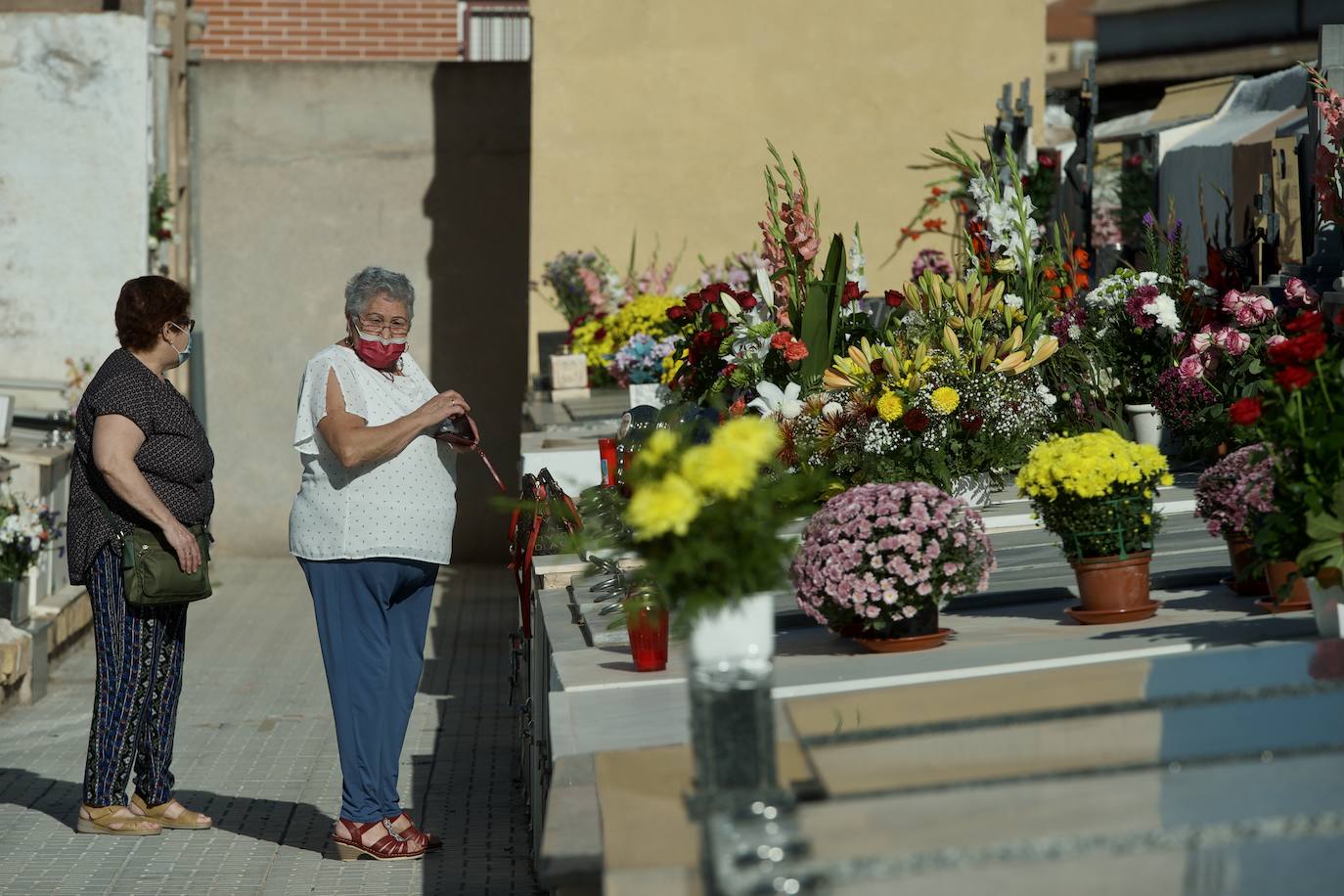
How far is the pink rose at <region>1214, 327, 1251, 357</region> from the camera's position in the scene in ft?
Answer: 20.1

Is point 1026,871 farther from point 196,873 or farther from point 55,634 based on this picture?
point 55,634

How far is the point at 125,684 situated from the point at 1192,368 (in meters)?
3.70

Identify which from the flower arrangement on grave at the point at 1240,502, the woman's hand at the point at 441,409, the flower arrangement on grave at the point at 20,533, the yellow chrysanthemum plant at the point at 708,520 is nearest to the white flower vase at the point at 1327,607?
the flower arrangement on grave at the point at 1240,502

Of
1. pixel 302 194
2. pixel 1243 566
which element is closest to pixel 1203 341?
pixel 1243 566

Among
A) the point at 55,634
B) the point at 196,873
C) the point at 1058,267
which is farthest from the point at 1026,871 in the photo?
the point at 55,634

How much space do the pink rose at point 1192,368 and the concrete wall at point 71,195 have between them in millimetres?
6199

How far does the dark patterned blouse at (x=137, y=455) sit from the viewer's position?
17.4 feet

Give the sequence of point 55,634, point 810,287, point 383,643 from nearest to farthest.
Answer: point 383,643 → point 810,287 → point 55,634

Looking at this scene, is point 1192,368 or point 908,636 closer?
point 908,636

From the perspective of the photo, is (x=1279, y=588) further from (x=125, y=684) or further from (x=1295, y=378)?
(x=125, y=684)

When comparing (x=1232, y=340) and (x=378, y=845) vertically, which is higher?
(x=1232, y=340)

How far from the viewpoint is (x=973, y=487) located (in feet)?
19.1

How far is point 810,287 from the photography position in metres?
6.66

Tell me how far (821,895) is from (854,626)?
2.13 m
